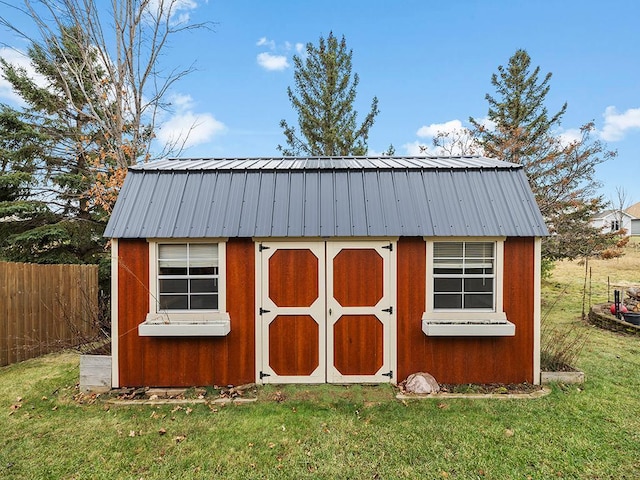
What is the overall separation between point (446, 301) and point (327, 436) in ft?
8.44

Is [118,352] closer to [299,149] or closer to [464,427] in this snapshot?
[464,427]

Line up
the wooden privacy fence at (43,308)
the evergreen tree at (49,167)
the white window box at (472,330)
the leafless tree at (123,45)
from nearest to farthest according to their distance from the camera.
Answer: the white window box at (472,330) < the wooden privacy fence at (43,308) < the leafless tree at (123,45) < the evergreen tree at (49,167)

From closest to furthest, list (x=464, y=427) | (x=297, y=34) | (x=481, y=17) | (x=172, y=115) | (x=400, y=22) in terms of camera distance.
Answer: (x=464, y=427), (x=172, y=115), (x=481, y=17), (x=400, y=22), (x=297, y=34)

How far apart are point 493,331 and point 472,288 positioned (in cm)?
66

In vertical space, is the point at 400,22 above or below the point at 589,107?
above

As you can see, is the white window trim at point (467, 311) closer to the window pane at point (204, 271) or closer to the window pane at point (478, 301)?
the window pane at point (478, 301)

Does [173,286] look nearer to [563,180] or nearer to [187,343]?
[187,343]

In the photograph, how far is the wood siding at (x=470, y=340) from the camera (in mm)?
4703

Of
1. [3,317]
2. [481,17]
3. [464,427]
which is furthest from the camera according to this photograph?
[481,17]

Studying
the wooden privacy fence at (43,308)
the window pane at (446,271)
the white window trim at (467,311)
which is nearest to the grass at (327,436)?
the white window trim at (467,311)

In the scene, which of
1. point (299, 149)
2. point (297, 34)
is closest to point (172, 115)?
point (299, 149)

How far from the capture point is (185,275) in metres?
4.73

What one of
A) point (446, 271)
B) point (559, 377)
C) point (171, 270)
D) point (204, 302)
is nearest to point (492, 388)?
point (559, 377)

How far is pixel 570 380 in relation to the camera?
4.74 m
